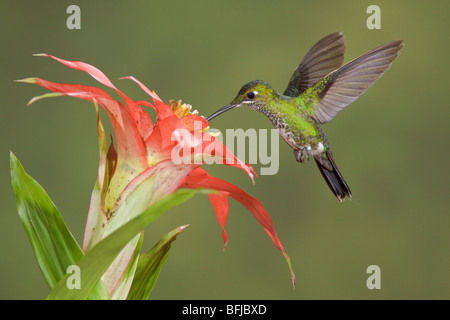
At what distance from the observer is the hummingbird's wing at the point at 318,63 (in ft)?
2.10

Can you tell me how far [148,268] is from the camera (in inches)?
18.3

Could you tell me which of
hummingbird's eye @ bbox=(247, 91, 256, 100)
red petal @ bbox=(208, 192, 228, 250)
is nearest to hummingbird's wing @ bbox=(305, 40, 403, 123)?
hummingbird's eye @ bbox=(247, 91, 256, 100)

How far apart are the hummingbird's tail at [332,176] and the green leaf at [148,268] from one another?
201 mm

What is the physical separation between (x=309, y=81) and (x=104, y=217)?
0.36 meters

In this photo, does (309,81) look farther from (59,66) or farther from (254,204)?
(59,66)

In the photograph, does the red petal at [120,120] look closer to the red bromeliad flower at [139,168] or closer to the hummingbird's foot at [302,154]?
the red bromeliad flower at [139,168]

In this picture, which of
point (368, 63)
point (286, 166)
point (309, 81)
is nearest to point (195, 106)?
point (286, 166)

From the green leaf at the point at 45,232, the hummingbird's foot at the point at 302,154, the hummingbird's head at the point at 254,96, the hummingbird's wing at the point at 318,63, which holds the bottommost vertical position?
the green leaf at the point at 45,232

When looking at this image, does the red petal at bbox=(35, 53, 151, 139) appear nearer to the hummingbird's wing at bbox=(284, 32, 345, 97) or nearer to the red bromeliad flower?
the red bromeliad flower

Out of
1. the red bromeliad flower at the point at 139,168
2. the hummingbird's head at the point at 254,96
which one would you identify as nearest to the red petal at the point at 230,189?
the red bromeliad flower at the point at 139,168

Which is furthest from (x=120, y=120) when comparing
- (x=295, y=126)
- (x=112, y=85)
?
(x=295, y=126)

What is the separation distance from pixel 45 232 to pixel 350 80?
36 cm

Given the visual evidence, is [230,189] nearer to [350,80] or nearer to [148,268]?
[148,268]

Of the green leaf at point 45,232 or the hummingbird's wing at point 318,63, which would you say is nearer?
the green leaf at point 45,232
